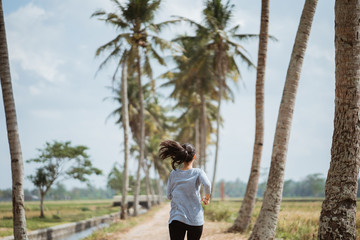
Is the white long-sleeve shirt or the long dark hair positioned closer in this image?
the white long-sleeve shirt

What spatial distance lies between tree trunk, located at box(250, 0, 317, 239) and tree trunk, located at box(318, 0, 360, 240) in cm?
236

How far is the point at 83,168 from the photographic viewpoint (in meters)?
29.8

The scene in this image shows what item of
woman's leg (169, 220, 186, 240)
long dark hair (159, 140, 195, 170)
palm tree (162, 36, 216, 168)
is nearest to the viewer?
woman's leg (169, 220, 186, 240)

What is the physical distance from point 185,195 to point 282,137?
3646 mm

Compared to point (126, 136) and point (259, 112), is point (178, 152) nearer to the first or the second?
point (259, 112)

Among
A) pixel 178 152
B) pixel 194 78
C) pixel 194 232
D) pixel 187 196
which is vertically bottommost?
pixel 194 232

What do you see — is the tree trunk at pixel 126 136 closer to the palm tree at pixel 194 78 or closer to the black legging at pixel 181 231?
the palm tree at pixel 194 78

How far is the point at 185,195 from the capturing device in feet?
15.1

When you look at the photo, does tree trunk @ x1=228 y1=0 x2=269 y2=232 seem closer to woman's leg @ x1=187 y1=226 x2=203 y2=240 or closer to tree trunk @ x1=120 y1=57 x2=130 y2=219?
woman's leg @ x1=187 y1=226 x2=203 y2=240

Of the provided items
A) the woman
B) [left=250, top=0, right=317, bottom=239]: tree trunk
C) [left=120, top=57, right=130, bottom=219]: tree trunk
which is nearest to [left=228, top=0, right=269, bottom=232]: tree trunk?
[left=250, top=0, right=317, bottom=239]: tree trunk

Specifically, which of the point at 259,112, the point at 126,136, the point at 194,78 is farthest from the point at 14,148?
the point at 194,78

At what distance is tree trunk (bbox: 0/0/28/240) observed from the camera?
28.2ft

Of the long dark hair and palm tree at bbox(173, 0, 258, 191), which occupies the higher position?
palm tree at bbox(173, 0, 258, 191)

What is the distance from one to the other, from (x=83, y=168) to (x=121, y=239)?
18.2m
